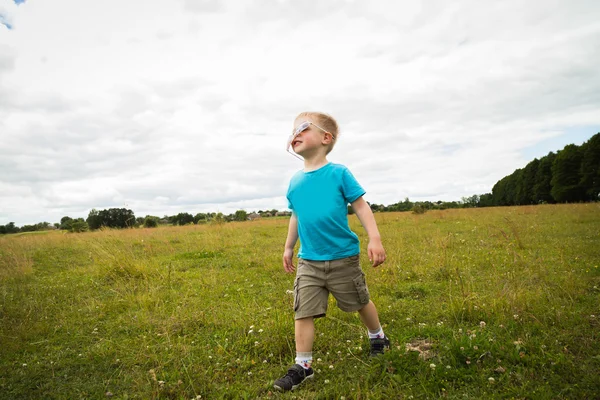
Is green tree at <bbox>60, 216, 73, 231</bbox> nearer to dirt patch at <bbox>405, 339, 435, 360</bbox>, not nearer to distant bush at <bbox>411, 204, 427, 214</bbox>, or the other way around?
distant bush at <bbox>411, 204, 427, 214</bbox>

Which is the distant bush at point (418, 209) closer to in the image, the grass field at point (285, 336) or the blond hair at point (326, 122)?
the grass field at point (285, 336)

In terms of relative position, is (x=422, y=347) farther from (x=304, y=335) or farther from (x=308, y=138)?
(x=308, y=138)

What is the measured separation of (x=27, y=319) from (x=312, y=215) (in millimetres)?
4750

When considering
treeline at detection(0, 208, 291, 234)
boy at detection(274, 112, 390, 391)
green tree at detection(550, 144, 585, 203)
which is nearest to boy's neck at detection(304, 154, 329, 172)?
boy at detection(274, 112, 390, 391)

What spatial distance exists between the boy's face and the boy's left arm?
0.67m

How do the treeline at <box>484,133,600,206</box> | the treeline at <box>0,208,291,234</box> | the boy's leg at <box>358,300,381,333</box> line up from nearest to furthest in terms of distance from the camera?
1. the boy's leg at <box>358,300,381,333</box>
2. the treeline at <box>0,208,291,234</box>
3. the treeline at <box>484,133,600,206</box>

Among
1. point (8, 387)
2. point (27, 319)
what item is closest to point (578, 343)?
point (8, 387)

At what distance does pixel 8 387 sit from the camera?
10.6ft

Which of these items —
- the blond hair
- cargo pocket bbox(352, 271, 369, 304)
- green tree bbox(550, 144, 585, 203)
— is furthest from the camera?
green tree bbox(550, 144, 585, 203)

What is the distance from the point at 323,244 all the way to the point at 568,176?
64.1 meters

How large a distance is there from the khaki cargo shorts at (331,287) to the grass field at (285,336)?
597 mm

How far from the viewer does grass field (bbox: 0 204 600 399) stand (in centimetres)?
292

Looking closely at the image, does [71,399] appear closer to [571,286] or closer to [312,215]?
[312,215]

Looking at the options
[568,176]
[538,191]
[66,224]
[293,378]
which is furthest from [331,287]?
[538,191]
